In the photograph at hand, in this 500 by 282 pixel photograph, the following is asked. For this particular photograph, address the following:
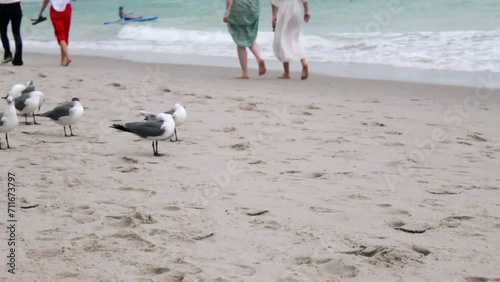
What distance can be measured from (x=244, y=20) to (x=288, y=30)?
0.67 metres

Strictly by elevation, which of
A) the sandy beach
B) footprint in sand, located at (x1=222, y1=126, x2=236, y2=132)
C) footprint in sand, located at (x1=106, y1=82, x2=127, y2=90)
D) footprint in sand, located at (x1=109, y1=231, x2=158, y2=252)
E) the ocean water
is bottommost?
the ocean water

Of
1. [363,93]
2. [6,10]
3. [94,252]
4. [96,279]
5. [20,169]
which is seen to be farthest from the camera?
[6,10]

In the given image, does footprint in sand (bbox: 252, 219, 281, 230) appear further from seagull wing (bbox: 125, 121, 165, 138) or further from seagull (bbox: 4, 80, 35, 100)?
seagull (bbox: 4, 80, 35, 100)

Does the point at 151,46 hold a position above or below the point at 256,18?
below

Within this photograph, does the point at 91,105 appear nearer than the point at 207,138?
No

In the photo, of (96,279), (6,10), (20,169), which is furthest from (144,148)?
(6,10)

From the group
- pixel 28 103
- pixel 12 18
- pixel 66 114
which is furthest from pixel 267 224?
pixel 12 18

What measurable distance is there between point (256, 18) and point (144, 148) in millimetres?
5083

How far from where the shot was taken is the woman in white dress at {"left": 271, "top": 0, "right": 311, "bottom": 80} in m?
10.7

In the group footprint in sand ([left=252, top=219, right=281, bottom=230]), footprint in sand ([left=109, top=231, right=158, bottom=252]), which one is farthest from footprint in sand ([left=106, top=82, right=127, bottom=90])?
footprint in sand ([left=109, top=231, right=158, bottom=252])

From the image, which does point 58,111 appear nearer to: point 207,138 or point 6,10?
point 207,138

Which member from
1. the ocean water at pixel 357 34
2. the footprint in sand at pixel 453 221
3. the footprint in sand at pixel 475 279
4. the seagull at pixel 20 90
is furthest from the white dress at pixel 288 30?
the footprint in sand at pixel 475 279

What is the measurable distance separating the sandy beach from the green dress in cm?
240

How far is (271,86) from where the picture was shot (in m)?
10.0
